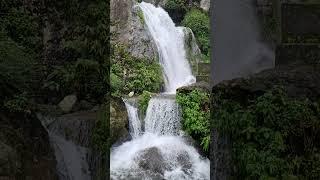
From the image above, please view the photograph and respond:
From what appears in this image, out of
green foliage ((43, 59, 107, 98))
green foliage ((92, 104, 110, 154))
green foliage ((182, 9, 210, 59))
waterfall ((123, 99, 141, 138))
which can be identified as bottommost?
Answer: waterfall ((123, 99, 141, 138))

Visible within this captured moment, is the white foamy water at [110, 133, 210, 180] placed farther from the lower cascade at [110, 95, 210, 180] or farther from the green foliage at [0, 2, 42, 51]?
the green foliage at [0, 2, 42, 51]

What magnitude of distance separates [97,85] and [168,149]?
2291 millimetres

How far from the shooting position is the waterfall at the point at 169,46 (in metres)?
8.70

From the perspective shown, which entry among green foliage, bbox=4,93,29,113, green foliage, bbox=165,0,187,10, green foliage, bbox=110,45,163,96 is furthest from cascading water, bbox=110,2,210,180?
green foliage, bbox=4,93,29,113

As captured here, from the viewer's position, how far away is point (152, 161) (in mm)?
6379

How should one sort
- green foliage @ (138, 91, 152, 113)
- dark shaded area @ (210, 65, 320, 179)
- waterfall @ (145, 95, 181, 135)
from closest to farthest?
1. dark shaded area @ (210, 65, 320, 179)
2. waterfall @ (145, 95, 181, 135)
3. green foliage @ (138, 91, 152, 113)

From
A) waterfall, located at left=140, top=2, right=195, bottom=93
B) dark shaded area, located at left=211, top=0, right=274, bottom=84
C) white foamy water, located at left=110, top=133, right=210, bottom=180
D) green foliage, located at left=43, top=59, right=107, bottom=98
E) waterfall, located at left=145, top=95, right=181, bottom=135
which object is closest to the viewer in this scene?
dark shaded area, located at left=211, top=0, right=274, bottom=84

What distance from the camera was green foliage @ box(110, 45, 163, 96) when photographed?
28.1 feet

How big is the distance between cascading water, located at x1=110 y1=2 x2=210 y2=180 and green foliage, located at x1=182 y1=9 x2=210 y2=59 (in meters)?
0.77

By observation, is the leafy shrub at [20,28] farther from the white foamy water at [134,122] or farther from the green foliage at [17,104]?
the white foamy water at [134,122]

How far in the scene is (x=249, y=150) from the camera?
4.20 meters

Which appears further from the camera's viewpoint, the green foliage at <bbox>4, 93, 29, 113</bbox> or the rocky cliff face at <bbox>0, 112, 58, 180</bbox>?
the green foliage at <bbox>4, 93, 29, 113</bbox>

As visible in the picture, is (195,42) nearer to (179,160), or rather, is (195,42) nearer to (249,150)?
(179,160)

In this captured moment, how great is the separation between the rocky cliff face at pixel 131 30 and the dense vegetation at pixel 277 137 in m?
5.24
